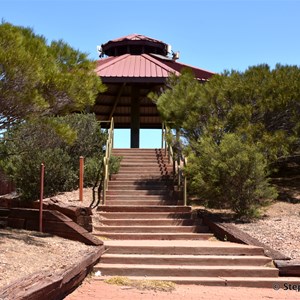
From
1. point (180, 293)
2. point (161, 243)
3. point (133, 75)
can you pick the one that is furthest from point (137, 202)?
point (133, 75)

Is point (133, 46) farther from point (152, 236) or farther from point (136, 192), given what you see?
point (152, 236)

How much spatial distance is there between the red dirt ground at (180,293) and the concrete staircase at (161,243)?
302 millimetres

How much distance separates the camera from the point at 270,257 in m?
7.52

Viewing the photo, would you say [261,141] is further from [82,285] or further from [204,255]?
[82,285]

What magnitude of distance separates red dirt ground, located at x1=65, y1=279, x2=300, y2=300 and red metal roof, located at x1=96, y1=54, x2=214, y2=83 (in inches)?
410

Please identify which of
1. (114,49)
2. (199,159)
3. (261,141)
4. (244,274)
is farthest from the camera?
(114,49)

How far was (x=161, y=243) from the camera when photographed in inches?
337

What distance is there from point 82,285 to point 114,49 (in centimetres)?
1801

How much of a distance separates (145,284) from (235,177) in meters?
4.26

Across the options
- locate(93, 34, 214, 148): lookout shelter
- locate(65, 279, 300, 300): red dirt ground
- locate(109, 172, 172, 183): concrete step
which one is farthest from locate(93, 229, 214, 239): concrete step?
locate(93, 34, 214, 148): lookout shelter

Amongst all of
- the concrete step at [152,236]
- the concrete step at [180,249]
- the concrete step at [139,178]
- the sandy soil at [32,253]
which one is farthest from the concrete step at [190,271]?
the concrete step at [139,178]

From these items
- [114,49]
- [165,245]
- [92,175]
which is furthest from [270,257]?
[114,49]

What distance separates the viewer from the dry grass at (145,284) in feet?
21.2

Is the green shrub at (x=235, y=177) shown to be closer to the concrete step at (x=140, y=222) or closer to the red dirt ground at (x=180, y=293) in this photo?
the concrete step at (x=140, y=222)
